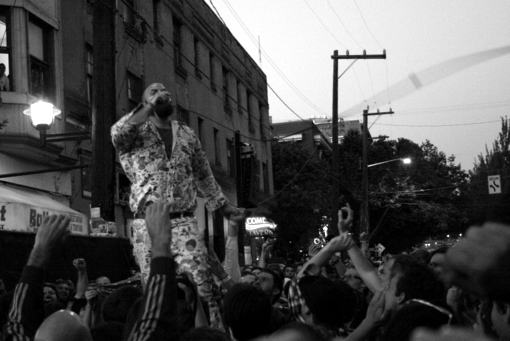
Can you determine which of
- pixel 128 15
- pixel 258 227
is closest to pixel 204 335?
pixel 128 15

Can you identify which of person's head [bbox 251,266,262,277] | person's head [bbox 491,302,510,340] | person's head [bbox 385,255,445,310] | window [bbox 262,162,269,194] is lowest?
person's head [bbox 251,266,262,277]

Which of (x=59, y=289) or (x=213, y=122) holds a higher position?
(x=213, y=122)

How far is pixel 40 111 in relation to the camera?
43.1ft

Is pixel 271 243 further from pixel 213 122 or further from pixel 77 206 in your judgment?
pixel 213 122

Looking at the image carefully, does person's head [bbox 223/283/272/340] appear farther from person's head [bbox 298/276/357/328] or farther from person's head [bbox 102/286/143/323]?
person's head [bbox 102/286/143/323]

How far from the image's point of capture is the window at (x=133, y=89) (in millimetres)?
21203

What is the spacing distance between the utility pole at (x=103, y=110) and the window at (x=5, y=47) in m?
4.62

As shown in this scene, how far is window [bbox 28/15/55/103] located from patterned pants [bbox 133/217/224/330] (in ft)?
38.2

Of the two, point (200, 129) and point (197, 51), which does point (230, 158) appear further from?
point (197, 51)

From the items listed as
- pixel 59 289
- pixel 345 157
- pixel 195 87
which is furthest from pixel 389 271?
pixel 345 157

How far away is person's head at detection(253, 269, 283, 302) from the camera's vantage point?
6.19m

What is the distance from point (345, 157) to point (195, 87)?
91.3ft

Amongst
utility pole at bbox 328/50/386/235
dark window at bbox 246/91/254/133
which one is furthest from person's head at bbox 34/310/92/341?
dark window at bbox 246/91/254/133

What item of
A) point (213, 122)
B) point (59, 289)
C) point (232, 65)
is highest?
point (232, 65)
